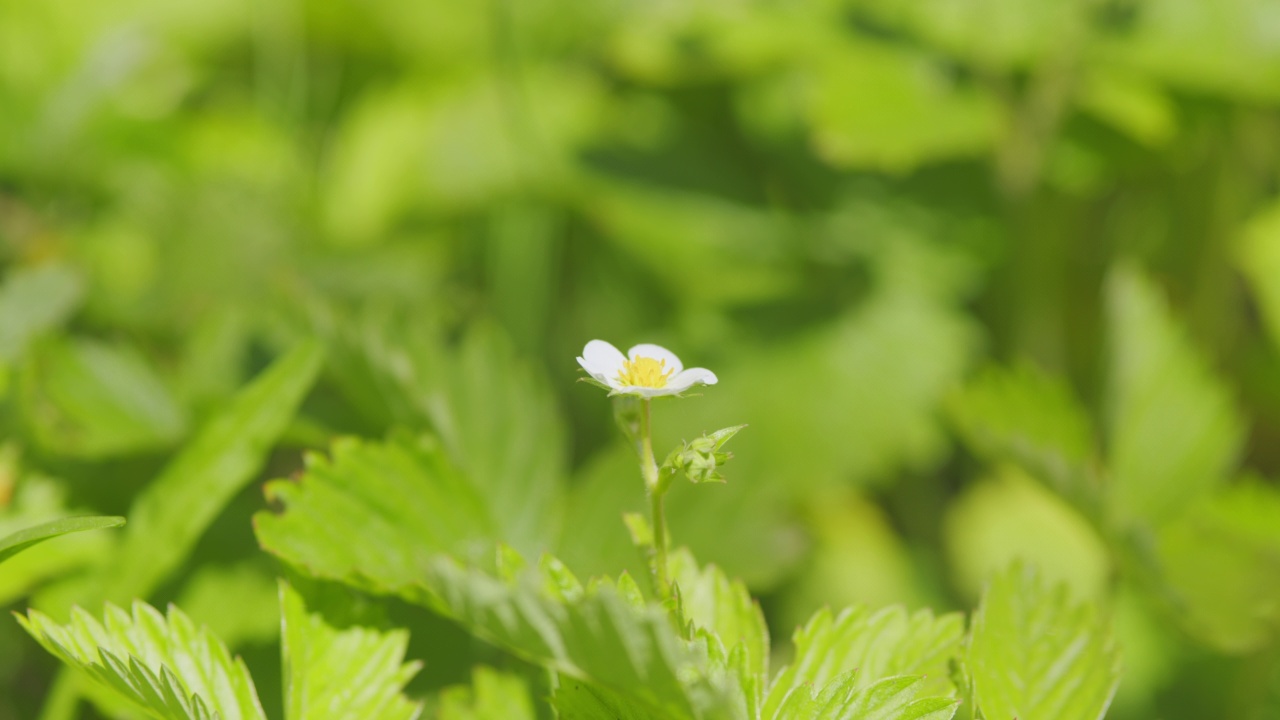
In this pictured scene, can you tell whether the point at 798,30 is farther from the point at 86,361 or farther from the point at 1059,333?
the point at 86,361

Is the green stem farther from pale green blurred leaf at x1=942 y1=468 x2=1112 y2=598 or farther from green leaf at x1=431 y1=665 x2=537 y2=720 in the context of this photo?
pale green blurred leaf at x1=942 y1=468 x2=1112 y2=598

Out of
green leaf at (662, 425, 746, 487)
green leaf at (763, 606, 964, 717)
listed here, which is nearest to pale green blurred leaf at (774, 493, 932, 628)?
green leaf at (763, 606, 964, 717)

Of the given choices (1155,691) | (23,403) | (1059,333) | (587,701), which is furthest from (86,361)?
(1059,333)

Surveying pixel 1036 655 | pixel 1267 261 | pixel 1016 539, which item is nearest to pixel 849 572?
pixel 1016 539

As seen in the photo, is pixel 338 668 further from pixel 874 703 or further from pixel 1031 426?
pixel 1031 426

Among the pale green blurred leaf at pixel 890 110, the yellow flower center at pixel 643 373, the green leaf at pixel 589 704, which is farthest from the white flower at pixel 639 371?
the pale green blurred leaf at pixel 890 110

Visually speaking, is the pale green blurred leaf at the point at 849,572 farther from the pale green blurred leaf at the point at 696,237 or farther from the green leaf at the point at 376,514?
the green leaf at the point at 376,514
